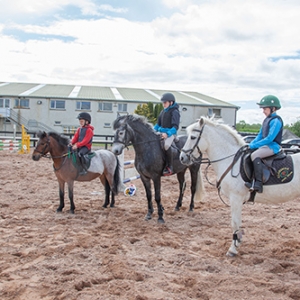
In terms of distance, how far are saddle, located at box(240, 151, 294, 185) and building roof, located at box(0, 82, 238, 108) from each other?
32248 mm

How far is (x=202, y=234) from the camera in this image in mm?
5988

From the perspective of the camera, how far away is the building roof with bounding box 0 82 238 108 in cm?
3628

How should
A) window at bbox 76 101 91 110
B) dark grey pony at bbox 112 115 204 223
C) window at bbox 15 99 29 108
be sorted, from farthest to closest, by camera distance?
window at bbox 76 101 91 110, window at bbox 15 99 29 108, dark grey pony at bbox 112 115 204 223

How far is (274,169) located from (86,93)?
36159 mm

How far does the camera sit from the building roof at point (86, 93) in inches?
1429

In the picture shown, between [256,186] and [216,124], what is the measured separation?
47.9 inches

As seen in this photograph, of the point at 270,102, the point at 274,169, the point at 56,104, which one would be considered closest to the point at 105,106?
the point at 56,104

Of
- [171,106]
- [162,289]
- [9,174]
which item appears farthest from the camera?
[9,174]

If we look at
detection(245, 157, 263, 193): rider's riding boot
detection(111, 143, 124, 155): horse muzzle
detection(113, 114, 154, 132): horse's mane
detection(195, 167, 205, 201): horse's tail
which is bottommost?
detection(195, 167, 205, 201): horse's tail

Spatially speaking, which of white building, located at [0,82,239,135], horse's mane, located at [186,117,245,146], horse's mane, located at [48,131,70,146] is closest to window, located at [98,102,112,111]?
white building, located at [0,82,239,135]

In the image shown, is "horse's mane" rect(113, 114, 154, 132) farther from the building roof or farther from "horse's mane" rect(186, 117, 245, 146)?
the building roof

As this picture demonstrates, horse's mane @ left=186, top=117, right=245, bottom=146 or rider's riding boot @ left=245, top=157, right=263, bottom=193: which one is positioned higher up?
horse's mane @ left=186, top=117, right=245, bottom=146

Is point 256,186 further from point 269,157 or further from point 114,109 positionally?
point 114,109

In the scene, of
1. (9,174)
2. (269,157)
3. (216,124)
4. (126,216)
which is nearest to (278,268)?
(269,157)
